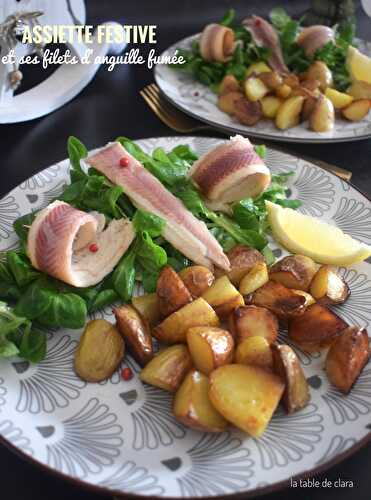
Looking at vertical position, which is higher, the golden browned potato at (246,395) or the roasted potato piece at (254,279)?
the golden browned potato at (246,395)

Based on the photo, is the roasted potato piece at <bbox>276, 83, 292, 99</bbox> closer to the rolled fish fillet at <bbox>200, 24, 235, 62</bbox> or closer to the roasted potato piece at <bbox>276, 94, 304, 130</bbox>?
the roasted potato piece at <bbox>276, 94, 304, 130</bbox>

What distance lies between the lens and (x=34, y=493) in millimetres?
1124

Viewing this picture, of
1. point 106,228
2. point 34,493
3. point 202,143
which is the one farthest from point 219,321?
point 202,143

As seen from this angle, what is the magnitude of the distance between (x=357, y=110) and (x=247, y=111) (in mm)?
396

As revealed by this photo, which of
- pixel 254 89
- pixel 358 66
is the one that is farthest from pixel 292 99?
pixel 358 66

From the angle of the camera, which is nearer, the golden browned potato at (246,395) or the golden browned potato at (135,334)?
the golden browned potato at (246,395)

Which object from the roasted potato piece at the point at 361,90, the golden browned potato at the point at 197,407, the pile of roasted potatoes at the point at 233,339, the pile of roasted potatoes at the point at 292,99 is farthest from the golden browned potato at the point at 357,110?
the golden browned potato at the point at 197,407

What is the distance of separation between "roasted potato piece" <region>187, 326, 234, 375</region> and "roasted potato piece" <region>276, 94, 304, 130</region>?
3.47ft

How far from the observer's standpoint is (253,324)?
1267 mm

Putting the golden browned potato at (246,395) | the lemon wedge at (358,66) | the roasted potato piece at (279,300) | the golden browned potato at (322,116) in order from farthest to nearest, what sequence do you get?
the lemon wedge at (358,66)
the golden browned potato at (322,116)
the roasted potato piece at (279,300)
the golden browned potato at (246,395)

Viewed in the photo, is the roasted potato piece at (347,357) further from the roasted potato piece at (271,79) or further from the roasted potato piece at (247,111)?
the roasted potato piece at (271,79)

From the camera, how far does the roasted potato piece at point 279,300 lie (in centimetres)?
132

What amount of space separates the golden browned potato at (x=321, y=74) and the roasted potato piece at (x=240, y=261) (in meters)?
1.00

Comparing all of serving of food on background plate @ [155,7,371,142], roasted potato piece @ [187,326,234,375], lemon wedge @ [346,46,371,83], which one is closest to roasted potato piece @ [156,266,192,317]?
roasted potato piece @ [187,326,234,375]
